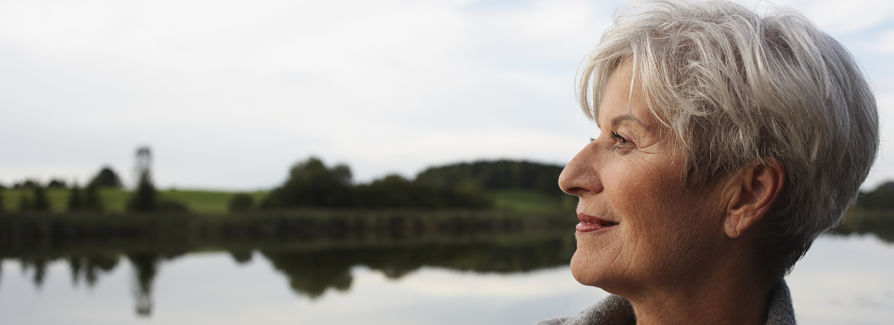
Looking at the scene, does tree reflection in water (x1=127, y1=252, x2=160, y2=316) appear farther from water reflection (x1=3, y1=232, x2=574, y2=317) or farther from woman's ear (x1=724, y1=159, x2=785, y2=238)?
woman's ear (x1=724, y1=159, x2=785, y2=238)

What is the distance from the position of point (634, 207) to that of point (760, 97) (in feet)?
1.01

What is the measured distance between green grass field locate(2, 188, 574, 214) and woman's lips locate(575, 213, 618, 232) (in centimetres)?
4891

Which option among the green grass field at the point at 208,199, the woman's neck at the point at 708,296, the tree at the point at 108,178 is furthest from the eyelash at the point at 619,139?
the tree at the point at 108,178

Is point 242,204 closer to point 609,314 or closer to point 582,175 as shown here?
point 609,314

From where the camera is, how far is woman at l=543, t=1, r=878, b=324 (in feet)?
4.53

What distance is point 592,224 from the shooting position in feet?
4.99

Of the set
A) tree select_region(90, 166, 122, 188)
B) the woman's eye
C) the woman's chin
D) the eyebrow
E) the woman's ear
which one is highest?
the eyebrow

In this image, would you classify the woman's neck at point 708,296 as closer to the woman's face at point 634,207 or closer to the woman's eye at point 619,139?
the woman's face at point 634,207

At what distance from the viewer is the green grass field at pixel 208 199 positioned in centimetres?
5156

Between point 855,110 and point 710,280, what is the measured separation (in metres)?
0.44

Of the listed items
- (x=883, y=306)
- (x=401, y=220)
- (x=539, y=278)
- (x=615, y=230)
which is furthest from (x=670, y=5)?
(x=401, y=220)

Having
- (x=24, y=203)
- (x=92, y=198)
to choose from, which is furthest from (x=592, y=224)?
(x=92, y=198)

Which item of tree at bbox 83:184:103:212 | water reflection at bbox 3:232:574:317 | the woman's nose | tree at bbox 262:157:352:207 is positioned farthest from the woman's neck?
tree at bbox 262:157:352:207

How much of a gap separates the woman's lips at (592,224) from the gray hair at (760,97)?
0.62 feet
